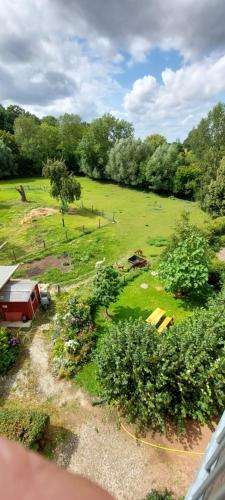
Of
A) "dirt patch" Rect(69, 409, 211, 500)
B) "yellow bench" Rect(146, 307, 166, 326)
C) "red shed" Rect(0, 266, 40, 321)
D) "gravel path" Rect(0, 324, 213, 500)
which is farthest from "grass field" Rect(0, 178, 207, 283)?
"dirt patch" Rect(69, 409, 211, 500)

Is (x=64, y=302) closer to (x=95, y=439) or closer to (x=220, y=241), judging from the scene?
(x=95, y=439)

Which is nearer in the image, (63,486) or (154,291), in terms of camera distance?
(63,486)

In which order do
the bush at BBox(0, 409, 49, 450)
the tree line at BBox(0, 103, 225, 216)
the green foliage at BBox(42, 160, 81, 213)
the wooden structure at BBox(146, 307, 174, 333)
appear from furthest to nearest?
the tree line at BBox(0, 103, 225, 216) < the green foliage at BBox(42, 160, 81, 213) < the wooden structure at BBox(146, 307, 174, 333) < the bush at BBox(0, 409, 49, 450)

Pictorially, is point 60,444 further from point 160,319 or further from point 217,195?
point 217,195

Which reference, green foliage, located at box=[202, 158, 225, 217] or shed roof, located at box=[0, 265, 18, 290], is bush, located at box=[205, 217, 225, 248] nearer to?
green foliage, located at box=[202, 158, 225, 217]

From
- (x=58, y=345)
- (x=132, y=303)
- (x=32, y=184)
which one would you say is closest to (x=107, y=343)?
(x=58, y=345)

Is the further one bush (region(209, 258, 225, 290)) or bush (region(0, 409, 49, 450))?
bush (region(209, 258, 225, 290))
